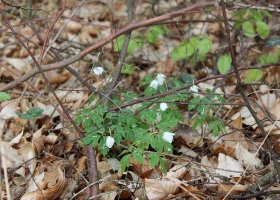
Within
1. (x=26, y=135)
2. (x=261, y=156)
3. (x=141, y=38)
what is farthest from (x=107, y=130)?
(x=141, y=38)

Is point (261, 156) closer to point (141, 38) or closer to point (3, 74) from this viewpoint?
point (141, 38)

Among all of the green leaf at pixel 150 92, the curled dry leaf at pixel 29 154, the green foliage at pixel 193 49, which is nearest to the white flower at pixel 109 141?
the green leaf at pixel 150 92

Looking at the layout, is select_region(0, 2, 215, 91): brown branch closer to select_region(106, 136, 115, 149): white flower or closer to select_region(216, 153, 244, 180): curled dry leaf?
select_region(106, 136, 115, 149): white flower

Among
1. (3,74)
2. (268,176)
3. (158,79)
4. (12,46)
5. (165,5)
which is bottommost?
(268,176)

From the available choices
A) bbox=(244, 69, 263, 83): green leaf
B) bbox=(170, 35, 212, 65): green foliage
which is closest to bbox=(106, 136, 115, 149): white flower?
bbox=(170, 35, 212, 65): green foliage

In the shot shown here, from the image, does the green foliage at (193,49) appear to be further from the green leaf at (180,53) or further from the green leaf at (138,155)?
the green leaf at (138,155)

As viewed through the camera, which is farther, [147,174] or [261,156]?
[261,156]

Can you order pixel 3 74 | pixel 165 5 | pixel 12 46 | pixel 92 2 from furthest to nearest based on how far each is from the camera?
pixel 92 2, pixel 165 5, pixel 12 46, pixel 3 74
